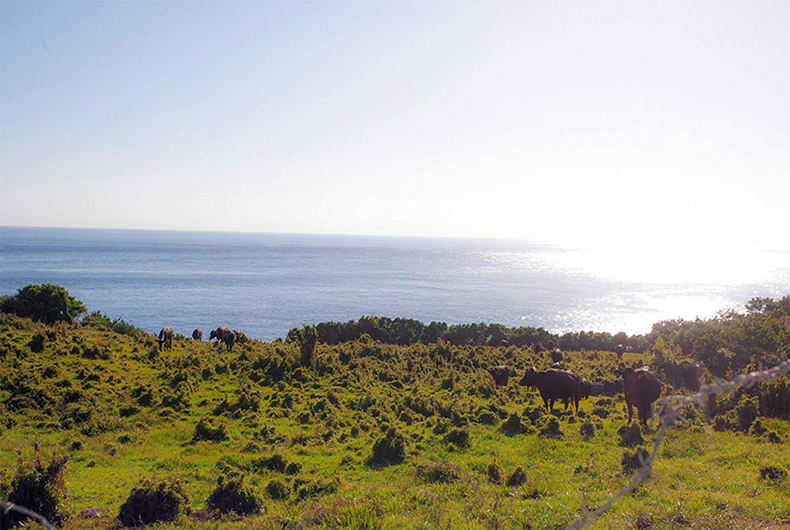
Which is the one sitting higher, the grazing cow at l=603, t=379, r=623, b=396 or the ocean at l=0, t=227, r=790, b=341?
the grazing cow at l=603, t=379, r=623, b=396

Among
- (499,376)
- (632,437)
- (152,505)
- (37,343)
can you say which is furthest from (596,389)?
(37,343)

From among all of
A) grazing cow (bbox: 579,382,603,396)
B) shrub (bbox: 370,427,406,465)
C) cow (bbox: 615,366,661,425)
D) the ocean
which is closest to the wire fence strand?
shrub (bbox: 370,427,406,465)

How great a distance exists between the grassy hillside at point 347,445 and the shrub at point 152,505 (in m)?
0.44

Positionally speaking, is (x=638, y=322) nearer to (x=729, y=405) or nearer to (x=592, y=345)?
(x=592, y=345)

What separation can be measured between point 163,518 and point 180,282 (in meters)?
140

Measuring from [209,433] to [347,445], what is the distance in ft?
20.3

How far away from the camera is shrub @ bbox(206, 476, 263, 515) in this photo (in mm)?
12827

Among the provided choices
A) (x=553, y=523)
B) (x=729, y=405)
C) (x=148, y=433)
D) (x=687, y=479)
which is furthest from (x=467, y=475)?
(x=729, y=405)

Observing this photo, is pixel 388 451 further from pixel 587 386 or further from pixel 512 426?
pixel 587 386

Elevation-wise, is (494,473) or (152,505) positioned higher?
(152,505)

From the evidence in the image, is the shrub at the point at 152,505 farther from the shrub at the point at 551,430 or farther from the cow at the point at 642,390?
the cow at the point at 642,390

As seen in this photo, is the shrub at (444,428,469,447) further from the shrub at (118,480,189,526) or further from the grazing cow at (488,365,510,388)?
the grazing cow at (488,365,510,388)

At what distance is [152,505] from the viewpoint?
39.8 ft

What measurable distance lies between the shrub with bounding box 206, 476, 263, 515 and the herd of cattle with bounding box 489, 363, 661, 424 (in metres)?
14.5
